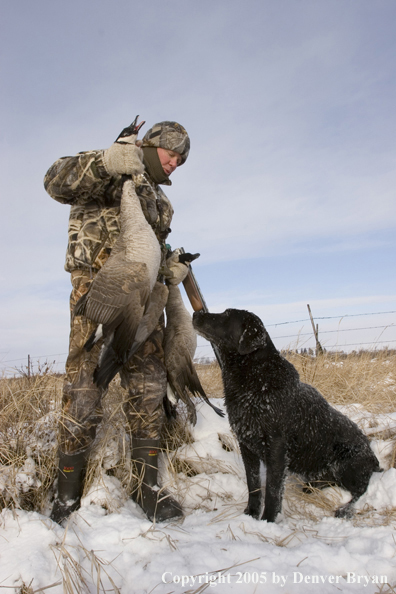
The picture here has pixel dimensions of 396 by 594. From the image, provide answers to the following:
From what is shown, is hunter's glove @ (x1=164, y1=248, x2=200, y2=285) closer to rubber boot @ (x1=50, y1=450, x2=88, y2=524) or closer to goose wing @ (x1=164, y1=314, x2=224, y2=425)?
goose wing @ (x1=164, y1=314, x2=224, y2=425)

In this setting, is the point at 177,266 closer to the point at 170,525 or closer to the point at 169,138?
the point at 169,138

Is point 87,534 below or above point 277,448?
below

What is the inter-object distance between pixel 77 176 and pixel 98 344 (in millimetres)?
1322

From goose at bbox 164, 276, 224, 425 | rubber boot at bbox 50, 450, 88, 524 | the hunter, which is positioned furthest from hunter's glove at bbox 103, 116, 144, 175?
rubber boot at bbox 50, 450, 88, 524

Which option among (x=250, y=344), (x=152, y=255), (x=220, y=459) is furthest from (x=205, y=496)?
Result: (x=152, y=255)

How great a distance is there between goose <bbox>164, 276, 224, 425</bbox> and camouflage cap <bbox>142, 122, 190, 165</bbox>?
153cm

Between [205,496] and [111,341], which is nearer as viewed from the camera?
[111,341]

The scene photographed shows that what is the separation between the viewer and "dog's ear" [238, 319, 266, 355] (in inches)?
116

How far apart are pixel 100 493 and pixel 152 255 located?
181cm

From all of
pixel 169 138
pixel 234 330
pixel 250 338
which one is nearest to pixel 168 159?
Result: pixel 169 138

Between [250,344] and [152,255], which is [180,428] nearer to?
[250,344]

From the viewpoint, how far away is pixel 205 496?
10.6ft

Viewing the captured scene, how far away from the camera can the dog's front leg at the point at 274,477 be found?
8.80 feet

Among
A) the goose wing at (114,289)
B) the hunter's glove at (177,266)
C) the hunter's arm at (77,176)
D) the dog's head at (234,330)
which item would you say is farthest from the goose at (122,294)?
the hunter's glove at (177,266)
